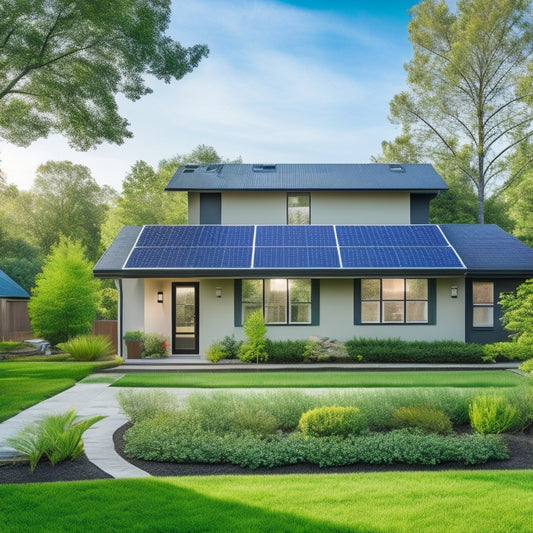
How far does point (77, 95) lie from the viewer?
52.5 feet

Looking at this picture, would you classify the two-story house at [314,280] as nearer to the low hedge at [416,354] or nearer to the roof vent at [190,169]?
the low hedge at [416,354]

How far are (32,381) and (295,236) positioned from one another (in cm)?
A: 963

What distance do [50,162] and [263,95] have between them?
30.3 meters

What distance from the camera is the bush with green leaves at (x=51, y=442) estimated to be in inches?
237

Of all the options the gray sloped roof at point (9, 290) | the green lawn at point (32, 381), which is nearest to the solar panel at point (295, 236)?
the green lawn at point (32, 381)

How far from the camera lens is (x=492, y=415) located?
730 centimetres

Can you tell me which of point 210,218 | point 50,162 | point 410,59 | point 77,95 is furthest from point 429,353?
point 50,162

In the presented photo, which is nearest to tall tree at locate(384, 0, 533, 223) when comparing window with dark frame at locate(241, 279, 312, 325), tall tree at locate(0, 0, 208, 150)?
window with dark frame at locate(241, 279, 312, 325)

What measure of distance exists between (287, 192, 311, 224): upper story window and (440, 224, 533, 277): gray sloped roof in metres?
5.26

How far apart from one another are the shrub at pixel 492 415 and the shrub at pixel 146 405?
4.28 meters

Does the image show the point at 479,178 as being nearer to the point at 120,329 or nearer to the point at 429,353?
the point at 429,353

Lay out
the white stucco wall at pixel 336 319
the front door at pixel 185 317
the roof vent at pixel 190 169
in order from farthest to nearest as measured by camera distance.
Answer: the roof vent at pixel 190 169
the front door at pixel 185 317
the white stucco wall at pixel 336 319

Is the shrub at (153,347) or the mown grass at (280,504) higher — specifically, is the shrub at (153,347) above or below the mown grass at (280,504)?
below

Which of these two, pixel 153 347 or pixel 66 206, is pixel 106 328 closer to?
pixel 153 347
